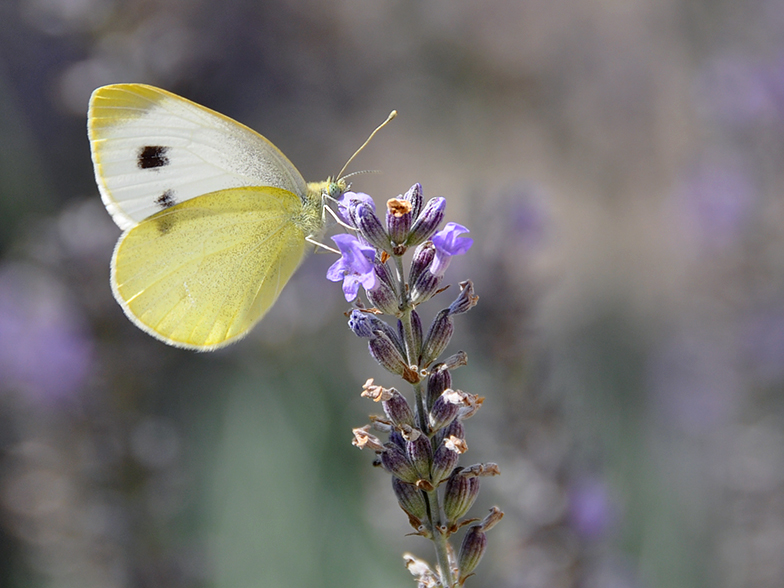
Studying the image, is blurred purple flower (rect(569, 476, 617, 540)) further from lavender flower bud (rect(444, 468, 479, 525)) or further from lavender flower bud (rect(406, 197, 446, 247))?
lavender flower bud (rect(406, 197, 446, 247))

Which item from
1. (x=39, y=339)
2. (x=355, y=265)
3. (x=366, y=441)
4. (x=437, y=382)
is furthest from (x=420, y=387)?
(x=39, y=339)

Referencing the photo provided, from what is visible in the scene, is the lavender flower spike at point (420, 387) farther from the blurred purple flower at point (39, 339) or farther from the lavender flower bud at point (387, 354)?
the blurred purple flower at point (39, 339)

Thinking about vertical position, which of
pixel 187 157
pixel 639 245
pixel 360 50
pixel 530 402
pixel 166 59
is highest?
pixel 360 50

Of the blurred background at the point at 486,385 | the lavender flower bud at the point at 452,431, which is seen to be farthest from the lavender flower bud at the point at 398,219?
the blurred background at the point at 486,385

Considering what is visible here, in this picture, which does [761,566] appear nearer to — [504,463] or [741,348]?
[741,348]

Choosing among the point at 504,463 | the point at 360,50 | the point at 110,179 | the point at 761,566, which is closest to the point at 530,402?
the point at 504,463

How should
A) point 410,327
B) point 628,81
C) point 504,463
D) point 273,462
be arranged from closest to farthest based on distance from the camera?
1. point 410,327
2. point 504,463
3. point 273,462
4. point 628,81

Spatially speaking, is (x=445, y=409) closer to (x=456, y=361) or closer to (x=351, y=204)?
(x=456, y=361)
